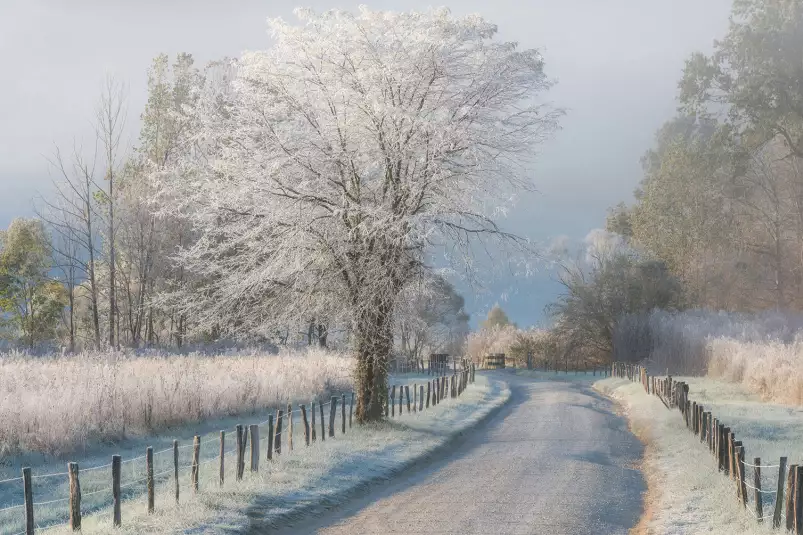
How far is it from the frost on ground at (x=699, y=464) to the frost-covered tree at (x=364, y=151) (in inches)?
265

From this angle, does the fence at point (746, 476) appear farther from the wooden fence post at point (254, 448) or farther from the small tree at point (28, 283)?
the small tree at point (28, 283)

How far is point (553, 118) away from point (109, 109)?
75.1 feet

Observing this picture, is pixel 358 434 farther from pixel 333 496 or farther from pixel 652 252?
pixel 652 252

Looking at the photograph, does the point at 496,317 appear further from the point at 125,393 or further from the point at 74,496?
the point at 74,496

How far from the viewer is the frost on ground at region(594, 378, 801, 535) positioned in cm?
1277

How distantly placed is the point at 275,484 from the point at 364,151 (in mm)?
9468

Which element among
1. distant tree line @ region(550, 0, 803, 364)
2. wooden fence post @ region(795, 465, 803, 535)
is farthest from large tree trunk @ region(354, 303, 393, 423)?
distant tree line @ region(550, 0, 803, 364)

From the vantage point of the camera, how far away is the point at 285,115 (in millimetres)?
21125

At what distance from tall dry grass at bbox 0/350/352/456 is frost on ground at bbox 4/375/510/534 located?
1.87 m

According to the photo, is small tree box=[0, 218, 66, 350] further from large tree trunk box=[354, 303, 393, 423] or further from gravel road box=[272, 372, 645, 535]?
gravel road box=[272, 372, 645, 535]

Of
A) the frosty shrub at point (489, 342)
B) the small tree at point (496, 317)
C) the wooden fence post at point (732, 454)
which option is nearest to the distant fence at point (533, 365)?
the frosty shrub at point (489, 342)

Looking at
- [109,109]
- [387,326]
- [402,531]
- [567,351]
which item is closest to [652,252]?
[567,351]

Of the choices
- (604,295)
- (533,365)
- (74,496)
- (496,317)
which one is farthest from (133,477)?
(496,317)

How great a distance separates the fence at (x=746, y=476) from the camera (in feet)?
36.4
